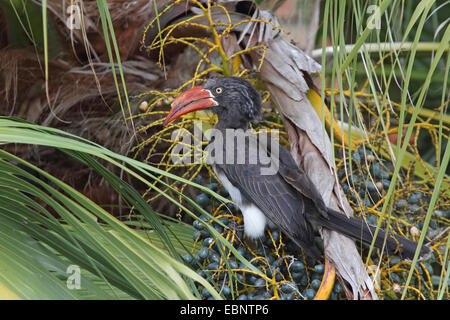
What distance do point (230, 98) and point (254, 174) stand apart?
0.72 feet

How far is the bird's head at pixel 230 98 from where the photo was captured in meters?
1.39

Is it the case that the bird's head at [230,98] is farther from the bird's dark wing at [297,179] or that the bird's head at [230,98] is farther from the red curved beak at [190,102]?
the bird's dark wing at [297,179]

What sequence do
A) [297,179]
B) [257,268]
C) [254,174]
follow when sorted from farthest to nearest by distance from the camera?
[254,174], [297,179], [257,268]

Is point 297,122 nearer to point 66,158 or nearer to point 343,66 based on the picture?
point 343,66

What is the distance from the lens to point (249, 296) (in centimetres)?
109

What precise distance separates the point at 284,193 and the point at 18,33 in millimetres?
884

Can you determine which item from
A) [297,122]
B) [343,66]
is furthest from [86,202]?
[297,122]

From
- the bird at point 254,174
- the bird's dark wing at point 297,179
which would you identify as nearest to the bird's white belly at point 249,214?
the bird at point 254,174

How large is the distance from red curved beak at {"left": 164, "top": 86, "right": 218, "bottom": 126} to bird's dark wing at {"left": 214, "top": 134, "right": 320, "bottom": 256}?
168mm

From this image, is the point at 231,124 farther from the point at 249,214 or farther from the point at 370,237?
the point at 370,237

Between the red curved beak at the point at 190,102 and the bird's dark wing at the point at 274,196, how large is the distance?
17cm

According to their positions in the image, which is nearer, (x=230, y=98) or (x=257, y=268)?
(x=257, y=268)

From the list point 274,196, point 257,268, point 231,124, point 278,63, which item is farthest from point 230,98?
point 257,268

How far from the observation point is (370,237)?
3.85 ft
